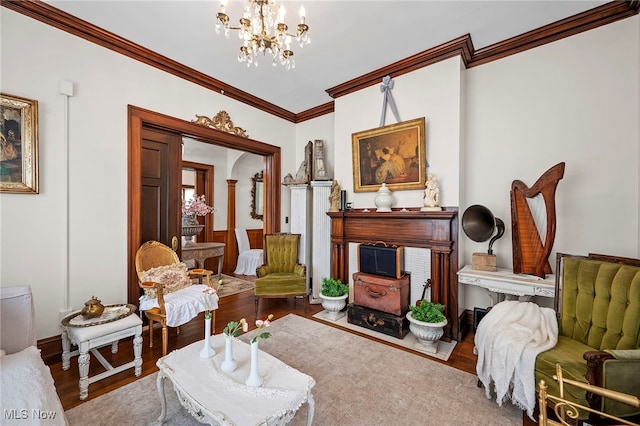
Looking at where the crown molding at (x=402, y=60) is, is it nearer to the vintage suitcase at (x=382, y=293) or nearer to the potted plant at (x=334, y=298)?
the vintage suitcase at (x=382, y=293)

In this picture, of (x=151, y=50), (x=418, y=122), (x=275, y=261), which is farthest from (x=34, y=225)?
(x=418, y=122)

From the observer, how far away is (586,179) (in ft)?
8.72

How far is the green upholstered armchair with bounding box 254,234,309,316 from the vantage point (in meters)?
3.78

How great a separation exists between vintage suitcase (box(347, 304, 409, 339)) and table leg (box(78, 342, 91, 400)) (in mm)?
2602

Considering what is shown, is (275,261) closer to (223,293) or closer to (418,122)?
(223,293)

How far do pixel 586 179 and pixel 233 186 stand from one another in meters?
6.69

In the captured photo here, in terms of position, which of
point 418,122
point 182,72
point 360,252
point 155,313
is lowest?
point 155,313

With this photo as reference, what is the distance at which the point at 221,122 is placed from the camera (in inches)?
155

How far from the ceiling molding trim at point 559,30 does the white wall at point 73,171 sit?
4099 mm

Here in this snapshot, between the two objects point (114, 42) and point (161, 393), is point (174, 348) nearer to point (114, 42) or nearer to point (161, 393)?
point (161, 393)

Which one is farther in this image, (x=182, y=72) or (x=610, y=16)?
(x=182, y=72)

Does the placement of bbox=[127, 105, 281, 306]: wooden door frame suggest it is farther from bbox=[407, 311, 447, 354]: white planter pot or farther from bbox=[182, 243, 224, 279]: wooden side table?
bbox=[407, 311, 447, 354]: white planter pot

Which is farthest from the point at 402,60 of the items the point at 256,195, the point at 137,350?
the point at 256,195

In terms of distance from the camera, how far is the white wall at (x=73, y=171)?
7.75 ft
